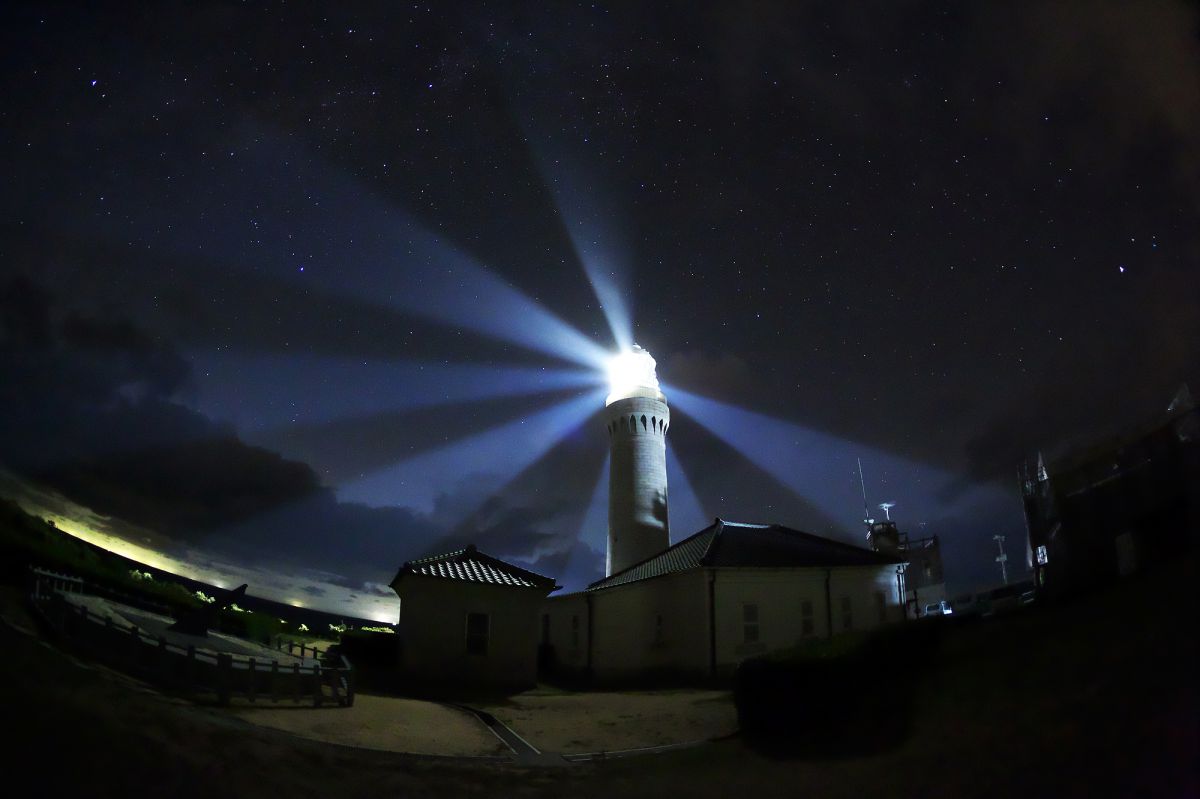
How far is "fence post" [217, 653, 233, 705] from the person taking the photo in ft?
30.2

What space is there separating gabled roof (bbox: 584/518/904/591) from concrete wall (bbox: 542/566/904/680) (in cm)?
45

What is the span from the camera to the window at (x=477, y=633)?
815 inches

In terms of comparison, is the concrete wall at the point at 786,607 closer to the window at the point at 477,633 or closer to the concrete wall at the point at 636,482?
the window at the point at 477,633

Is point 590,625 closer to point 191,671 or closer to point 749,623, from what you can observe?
point 749,623

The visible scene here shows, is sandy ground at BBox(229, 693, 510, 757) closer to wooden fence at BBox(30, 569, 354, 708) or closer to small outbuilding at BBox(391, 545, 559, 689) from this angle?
wooden fence at BBox(30, 569, 354, 708)

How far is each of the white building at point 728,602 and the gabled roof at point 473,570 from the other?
608 cm

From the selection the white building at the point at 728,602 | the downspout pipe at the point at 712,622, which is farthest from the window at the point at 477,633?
the downspout pipe at the point at 712,622

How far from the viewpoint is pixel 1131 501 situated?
39.3 ft

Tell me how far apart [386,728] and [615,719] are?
6242 mm

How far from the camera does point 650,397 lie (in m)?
45.4

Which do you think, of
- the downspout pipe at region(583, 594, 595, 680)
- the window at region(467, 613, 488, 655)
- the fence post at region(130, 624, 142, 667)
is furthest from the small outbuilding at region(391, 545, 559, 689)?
the fence post at region(130, 624, 142, 667)

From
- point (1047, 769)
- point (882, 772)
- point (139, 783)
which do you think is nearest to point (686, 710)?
point (882, 772)

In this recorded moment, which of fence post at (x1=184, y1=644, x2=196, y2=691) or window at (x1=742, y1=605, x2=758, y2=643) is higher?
window at (x1=742, y1=605, x2=758, y2=643)

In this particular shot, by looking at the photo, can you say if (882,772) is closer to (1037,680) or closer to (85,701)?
(1037,680)
